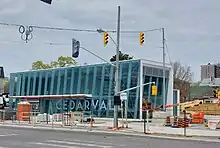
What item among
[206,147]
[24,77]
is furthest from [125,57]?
[206,147]

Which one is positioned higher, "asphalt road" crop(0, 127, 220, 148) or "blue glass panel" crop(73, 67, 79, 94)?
"blue glass panel" crop(73, 67, 79, 94)

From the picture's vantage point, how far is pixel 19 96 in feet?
226

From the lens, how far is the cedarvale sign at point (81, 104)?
56250mm

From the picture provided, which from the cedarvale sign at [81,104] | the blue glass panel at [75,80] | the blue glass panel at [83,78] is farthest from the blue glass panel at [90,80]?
the blue glass panel at [75,80]

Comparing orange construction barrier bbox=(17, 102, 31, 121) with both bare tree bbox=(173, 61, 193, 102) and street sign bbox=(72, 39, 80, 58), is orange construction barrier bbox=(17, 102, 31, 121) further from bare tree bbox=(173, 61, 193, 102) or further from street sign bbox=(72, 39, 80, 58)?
bare tree bbox=(173, 61, 193, 102)

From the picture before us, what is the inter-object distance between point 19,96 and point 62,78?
10.1m

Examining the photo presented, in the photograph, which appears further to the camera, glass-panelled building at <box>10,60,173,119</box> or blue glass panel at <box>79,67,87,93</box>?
blue glass panel at <box>79,67,87,93</box>

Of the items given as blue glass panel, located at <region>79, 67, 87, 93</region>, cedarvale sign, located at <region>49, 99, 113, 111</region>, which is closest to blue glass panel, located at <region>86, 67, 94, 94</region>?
blue glass panel, located at <region>79, 67, 87, 93</region>

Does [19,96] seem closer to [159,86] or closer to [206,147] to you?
[159,86]

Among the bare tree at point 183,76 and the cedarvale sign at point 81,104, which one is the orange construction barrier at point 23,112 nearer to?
the cedarvale sign at point 81,104

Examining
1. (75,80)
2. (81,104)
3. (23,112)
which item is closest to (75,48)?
(23,112)

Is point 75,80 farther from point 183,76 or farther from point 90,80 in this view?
point 183,76

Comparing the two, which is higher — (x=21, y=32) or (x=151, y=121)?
(x=21, y=32)

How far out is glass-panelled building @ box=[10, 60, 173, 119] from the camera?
178 feet
